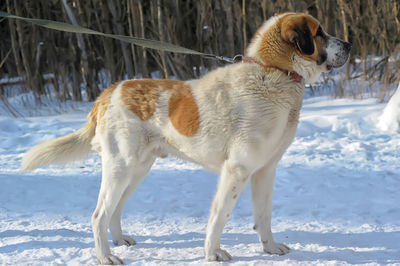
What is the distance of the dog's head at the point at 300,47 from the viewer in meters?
2.96

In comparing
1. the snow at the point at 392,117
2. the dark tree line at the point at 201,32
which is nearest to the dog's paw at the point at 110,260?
the snow at the point at 392,117

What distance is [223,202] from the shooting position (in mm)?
2967

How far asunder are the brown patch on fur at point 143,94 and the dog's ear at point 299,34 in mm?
784

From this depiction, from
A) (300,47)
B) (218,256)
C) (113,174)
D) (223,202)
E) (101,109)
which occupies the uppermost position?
(300,47)

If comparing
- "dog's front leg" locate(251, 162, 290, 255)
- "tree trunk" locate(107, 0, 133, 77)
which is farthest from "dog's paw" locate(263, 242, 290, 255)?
"tree trunk" locate(107, 0, 133, 77)

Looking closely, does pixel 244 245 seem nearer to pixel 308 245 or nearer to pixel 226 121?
pixel 308 245

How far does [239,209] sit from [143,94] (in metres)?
1.47

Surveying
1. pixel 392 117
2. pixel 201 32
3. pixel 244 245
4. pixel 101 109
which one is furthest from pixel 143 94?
pixel 201 32

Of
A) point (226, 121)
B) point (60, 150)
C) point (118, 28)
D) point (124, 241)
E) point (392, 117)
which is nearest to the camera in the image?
point (226, 121)

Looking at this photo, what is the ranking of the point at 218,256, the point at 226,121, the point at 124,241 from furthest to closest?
the point at 124,241, the point at 218,256, the point at 226,121

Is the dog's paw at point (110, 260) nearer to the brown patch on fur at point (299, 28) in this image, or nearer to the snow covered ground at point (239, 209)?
the snow covered ground at point (239, 209)

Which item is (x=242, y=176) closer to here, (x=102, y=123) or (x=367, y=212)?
(x=102, y=123)

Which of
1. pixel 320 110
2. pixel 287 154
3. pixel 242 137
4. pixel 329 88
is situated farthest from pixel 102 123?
pixel 329 88

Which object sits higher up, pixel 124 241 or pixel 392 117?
pixel 392 117
